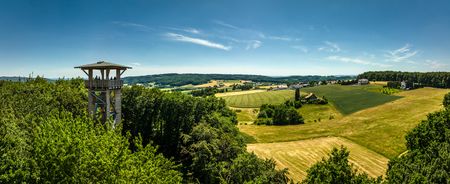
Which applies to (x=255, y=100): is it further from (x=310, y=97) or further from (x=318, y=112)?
(x=318, y=112)

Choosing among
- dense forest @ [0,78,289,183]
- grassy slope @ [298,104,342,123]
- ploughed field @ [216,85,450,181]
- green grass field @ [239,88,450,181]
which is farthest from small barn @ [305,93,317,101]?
dense forest @ [0,78,289,183]

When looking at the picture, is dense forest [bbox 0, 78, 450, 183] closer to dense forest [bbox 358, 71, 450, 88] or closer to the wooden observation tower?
the wooden observation tower

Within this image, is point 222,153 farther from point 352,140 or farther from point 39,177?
point 352,140

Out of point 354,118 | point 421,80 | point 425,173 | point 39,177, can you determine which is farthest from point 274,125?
point 421,80

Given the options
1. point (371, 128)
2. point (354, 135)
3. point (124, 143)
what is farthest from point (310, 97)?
point (124, 143)

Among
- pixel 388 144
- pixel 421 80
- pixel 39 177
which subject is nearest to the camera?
pixel 39 177
